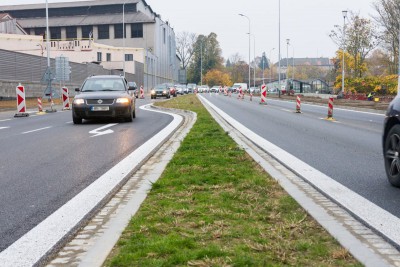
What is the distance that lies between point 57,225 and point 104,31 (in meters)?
93.0

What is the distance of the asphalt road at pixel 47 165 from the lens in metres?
4.95

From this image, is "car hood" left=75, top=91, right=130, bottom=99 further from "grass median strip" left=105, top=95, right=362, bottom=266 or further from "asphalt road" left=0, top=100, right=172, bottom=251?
"grass median strip" left=105, top=95, right=362, bottom=266

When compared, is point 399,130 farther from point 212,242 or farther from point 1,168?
point 1,168

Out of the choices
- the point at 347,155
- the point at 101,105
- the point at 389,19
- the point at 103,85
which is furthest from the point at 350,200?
the point at 389,19

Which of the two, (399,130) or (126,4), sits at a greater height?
(126,4)

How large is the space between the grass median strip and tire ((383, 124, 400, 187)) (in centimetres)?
142

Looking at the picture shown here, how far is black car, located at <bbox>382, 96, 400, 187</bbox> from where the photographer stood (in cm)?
609

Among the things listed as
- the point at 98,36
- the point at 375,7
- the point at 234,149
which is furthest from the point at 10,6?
the point at 234,149

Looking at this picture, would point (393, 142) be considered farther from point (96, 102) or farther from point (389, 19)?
point (389, 19)

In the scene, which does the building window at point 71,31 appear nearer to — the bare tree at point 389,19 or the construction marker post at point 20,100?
the bare tree at point 389,19

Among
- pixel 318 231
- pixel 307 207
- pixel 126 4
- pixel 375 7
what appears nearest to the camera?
pixel 318 231

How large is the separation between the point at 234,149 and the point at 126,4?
88.2 metres

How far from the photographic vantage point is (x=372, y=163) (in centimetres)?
805

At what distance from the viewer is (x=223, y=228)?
4141 mm
